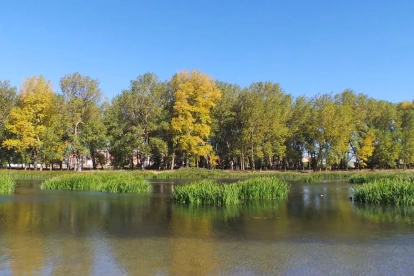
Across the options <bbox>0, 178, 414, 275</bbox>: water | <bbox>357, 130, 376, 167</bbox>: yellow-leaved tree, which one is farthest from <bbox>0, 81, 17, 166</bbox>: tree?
<bbox>357, 130, 376, 167</bbox>: yellow-leaved tree

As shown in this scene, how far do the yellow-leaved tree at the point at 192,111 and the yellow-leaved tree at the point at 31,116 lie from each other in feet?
57.8

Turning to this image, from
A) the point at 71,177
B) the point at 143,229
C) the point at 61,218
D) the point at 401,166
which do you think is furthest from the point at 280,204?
the point at 401,166

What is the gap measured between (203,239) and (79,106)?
4707 centimetres

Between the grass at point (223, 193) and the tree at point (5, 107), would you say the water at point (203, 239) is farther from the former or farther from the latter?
the tree at point (5, 107)

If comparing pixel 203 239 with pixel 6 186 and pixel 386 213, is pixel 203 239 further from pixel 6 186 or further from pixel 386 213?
pixel 6 186

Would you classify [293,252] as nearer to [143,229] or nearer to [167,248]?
[167,248]

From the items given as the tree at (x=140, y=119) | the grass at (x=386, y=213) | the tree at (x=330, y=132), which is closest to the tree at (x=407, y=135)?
the tree at (x=330, y=132)

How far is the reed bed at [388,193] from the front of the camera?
68.8ft

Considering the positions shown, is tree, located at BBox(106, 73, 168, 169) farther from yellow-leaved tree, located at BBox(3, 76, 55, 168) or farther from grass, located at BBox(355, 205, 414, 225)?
grass, located at BBox(355, 205, 414, 225)

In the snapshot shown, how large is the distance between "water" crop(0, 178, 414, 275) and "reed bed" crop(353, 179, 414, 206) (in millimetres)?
1531

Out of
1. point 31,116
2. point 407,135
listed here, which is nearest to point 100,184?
point 31,116

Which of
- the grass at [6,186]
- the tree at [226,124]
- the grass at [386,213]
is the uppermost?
the tree at [226,124]

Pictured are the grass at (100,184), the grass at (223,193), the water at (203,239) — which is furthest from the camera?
the grass at (100,184)

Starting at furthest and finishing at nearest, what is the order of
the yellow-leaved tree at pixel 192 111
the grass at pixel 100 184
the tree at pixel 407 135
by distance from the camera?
1. the tree at pixel 407 135
2. the yellow-leaved tree at pixel 192 111
3. the grass at pixel 100 184
